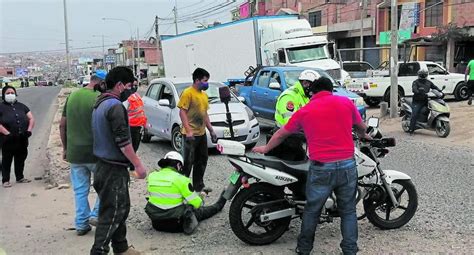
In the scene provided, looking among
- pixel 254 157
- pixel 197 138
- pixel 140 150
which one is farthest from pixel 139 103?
pixel 254 157

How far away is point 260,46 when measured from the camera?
21.5 m

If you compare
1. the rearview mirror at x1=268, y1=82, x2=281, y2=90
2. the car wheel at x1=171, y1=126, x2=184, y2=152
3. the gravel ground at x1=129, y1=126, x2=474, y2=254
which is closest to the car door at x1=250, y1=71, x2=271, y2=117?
the rearview mirror at x1=268, y1=82, x2=281, y2=90

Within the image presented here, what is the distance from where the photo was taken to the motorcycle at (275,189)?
16.1 feet

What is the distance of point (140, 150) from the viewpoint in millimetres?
11625

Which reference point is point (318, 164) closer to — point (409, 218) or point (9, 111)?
point (409, 218)

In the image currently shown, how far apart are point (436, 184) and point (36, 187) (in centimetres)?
644

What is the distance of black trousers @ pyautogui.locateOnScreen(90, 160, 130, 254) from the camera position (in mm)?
4273

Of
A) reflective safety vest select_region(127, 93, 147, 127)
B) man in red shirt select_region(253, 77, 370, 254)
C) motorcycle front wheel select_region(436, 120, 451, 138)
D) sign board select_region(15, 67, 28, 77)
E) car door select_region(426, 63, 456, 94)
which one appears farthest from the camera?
sign board select_region(15, 67, 28, 77)

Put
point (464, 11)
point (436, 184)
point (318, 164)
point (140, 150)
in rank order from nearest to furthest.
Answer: point (318, 164)
point (436, 184)
point (140, 150)
point (464, 11)

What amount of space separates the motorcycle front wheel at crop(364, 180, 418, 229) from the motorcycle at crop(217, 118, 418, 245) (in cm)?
→ 7

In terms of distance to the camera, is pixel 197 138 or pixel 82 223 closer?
pixel 82 223

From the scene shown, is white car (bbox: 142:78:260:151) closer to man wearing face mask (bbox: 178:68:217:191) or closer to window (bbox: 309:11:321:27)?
man wearing face mask (bbox: 178:68:217:191)

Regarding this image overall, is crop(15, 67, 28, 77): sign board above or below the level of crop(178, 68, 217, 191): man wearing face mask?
above

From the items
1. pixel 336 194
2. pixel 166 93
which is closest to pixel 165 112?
pixel 166 93
